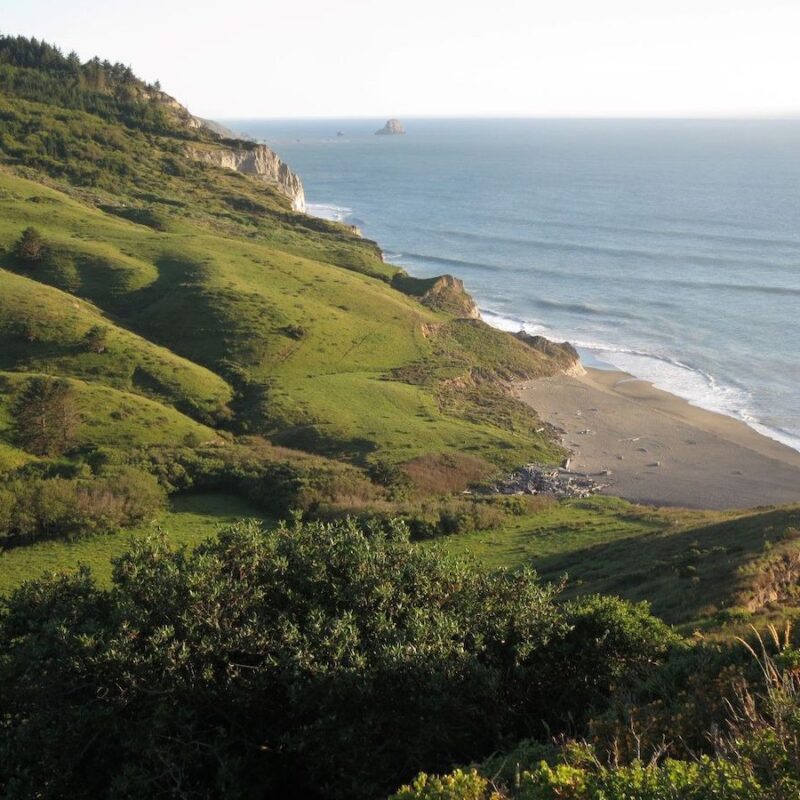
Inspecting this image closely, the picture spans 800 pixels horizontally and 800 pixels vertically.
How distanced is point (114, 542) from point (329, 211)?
146 meters

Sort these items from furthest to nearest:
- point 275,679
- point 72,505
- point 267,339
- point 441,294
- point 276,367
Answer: point 441,294 → point 267,339 → point 276,367 → point 72,505 → point 275,679

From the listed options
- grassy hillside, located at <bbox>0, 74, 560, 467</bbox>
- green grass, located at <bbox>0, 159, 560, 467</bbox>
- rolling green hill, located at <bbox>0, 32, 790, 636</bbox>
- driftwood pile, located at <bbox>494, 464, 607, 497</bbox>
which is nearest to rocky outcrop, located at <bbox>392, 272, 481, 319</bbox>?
rolling green hill, located at <bbox>0, 32, 790, 636</bbox>

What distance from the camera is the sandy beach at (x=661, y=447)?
169 feet

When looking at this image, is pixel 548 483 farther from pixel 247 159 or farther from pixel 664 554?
pixel 247 159

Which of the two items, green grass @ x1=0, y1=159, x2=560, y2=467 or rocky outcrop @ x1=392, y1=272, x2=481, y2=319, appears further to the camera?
rocky outcrop @ x1=392, y1=272, x2=481, y2=319

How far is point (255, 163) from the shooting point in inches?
5458

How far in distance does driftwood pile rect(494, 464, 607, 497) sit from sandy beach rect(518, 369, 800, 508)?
1.26m

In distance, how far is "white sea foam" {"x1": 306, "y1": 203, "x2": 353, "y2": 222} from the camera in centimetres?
16862

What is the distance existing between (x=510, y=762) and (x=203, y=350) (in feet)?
170

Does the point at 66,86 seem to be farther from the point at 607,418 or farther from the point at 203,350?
the point at 607,418

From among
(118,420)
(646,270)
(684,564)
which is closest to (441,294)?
(118,420)

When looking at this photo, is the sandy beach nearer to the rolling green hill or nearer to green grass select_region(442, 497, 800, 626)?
the rolling green hill

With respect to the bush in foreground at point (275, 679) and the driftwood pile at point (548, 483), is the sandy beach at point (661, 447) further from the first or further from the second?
the bush in foreground at point (275, 679)

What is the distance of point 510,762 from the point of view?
43.7 feet
